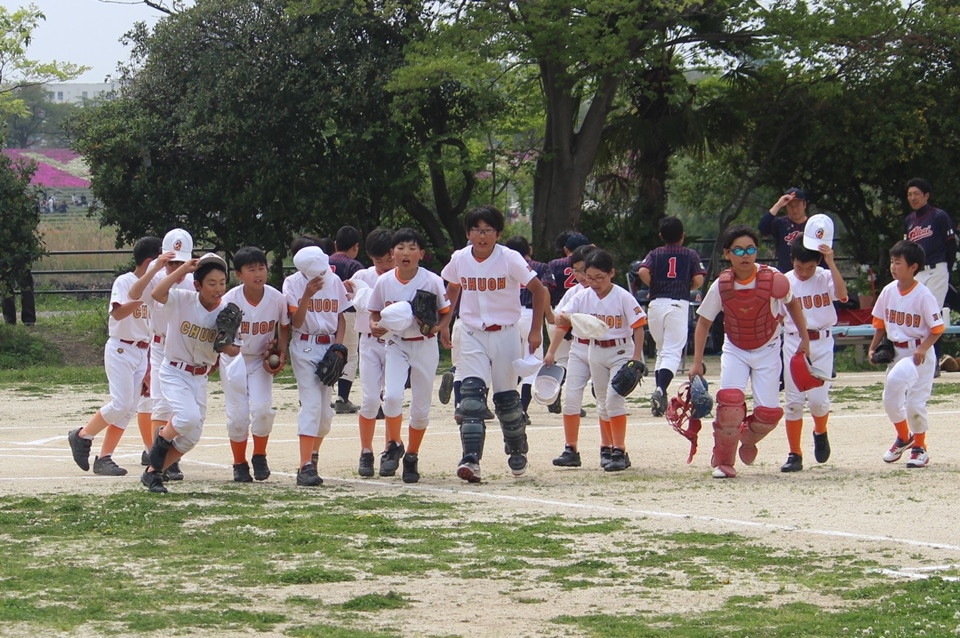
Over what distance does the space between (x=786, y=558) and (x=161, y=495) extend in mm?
4213

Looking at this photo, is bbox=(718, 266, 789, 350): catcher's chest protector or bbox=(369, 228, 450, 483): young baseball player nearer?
bbox=(718, 266, 789, 350): catcher's chest protector

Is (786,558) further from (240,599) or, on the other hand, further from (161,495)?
(161,495)

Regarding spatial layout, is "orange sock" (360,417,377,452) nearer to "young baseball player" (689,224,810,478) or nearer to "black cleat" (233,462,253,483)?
"black cleat" (233,462,253,483)

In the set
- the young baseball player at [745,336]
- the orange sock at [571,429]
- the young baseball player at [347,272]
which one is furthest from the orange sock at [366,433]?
the young baseball player at [347,272]

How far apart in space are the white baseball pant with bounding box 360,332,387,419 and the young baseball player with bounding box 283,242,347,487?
1.12ft

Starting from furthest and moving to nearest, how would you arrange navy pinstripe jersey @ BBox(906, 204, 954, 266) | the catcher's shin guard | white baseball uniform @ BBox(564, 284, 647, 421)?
navy pinstripe jersey @ BBox(906, 204, 954, 266) < white baseball uniform @ BBox(564, 284, 647, 421) < the catcher's shin guard

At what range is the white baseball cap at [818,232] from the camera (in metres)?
10.5

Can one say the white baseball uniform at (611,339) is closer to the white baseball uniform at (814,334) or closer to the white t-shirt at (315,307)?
the white baseball uniform at (814,334)

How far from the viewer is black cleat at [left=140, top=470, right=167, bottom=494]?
9.27 metres

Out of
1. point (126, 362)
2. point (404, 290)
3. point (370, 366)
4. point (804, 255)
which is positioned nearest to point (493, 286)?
point (404, 290)

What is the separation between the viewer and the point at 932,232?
590 inches

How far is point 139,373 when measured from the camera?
1059 cm

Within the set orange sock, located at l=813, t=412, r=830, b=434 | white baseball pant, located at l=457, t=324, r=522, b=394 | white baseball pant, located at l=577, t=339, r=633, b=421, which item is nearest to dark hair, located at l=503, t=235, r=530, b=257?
white baseball pant, located at l=577, t=339, r=633, b=421

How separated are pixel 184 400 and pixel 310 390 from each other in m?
1.02
